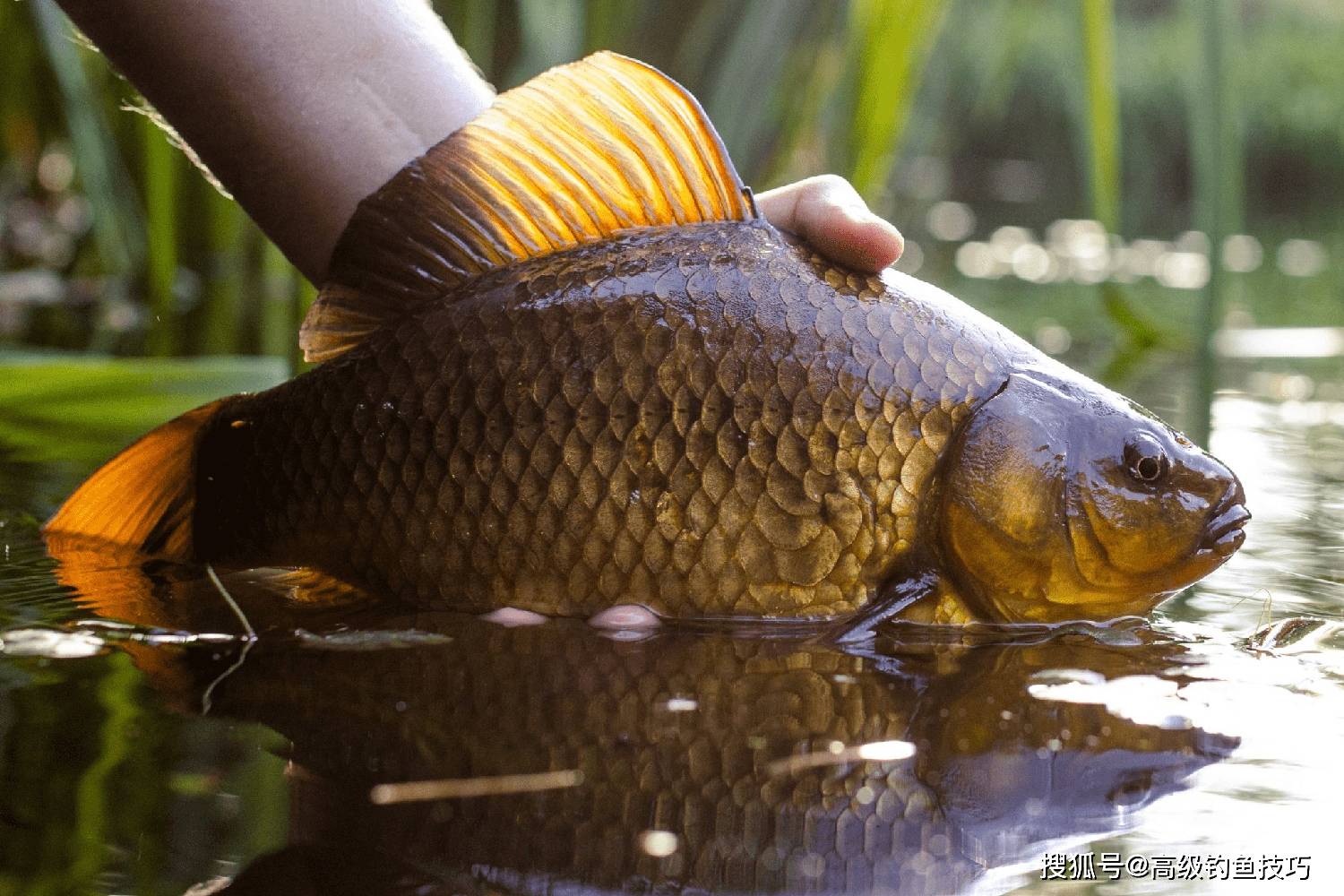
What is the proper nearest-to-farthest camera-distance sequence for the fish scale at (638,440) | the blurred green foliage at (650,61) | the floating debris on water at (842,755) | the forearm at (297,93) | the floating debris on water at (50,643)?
the floating debris on water at (842,755) → the floating debris on water at (50,643) → the fish scale at (638,440) → the forearm at (297,93) → the blurred green foliage at (650,61)

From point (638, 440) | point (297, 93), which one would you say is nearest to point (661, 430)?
point (638, 440)

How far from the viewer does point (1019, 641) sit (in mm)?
1966

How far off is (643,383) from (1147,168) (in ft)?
53.1

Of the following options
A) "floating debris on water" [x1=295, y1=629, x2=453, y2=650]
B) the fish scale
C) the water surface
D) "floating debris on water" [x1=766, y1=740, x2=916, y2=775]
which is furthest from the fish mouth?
"floating debris on water" [x1=295, y1=629, x2=453, y2=650]

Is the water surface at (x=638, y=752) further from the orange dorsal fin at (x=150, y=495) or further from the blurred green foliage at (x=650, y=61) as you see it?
the blurred green foliage at (x=650, y=61)

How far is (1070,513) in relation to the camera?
201 cm

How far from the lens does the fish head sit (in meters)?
1.99

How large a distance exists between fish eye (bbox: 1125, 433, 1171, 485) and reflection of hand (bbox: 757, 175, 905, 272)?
0.39 meters

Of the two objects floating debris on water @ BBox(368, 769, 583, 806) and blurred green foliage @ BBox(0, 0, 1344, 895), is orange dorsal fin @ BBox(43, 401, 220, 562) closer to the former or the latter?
blurred green foliage @ BBox(0, 0, 1344, 895)

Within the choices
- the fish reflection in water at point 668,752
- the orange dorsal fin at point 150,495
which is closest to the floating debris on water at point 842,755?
the fish reflection in water at point 668,752

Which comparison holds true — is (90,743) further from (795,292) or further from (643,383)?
(795,292)

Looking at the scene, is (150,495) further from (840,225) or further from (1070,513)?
(1070,513)

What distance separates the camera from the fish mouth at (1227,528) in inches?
80.0

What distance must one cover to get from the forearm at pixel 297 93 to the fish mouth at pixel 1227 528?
55.5 inches
